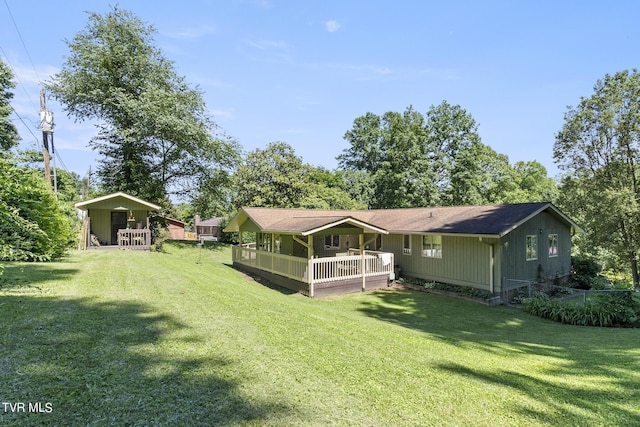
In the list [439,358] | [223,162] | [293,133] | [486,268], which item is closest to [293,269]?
[486,268]

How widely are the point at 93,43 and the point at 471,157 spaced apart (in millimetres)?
34049

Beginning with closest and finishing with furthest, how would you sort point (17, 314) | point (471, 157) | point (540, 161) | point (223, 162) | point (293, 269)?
point (17, 314), point (293, 269), point (223, 162), point (471, 157), point (540, 161)

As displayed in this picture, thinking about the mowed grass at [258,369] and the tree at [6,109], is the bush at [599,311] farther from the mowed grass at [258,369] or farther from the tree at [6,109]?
the tree at [6,109]

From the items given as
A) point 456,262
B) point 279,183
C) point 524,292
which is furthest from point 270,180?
point 524,292

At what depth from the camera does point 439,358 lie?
196 inches

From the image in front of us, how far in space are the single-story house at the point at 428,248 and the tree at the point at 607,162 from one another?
543 centimetres

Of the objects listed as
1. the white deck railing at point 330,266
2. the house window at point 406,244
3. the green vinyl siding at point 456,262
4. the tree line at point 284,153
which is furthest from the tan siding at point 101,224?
the house window at point 406,244

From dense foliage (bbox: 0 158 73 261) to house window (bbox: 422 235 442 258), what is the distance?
1361cm

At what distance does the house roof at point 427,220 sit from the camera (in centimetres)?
1272

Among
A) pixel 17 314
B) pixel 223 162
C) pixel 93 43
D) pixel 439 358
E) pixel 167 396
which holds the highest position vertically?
pixel 93 43

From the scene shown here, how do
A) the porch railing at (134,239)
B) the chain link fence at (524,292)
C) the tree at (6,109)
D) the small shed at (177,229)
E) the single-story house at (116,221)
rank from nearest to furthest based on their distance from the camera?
the chain link fence at (524,292) → the single-story house at (116,221) → the porch railing at (134,239) → the tree at (6,109) → the small shed at (177,229)

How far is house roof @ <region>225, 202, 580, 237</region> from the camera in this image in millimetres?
12719

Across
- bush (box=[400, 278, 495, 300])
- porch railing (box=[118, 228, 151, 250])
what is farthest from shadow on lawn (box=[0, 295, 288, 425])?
porch railing (box=[118, 228, 151, 250])

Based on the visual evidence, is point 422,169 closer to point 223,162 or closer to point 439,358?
point 223,162
